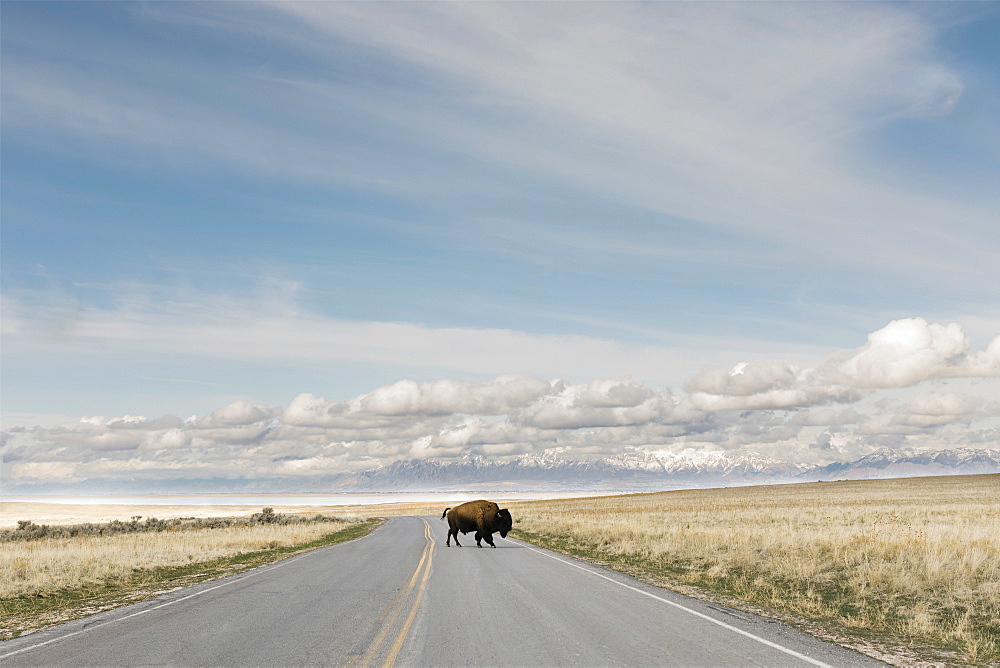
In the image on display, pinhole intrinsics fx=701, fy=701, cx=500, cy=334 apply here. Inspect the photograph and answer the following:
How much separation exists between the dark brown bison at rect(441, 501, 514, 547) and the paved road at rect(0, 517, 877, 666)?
12.9m

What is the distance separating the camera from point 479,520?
31.1m

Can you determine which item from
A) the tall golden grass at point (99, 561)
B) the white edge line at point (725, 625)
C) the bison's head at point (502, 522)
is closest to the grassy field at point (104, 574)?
the tall golden grass at point (99, 561)

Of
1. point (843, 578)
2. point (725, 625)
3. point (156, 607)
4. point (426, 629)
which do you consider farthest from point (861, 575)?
point (156, 607)

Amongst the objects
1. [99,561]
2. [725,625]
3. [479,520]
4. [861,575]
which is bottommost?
[861,575]

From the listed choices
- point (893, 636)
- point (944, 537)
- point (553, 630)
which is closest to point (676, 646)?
point (553, 630)

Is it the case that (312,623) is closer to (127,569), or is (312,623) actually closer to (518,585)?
(518,585)

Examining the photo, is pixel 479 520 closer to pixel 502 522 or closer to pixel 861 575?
pixel 502 522

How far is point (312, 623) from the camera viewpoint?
1178 cm

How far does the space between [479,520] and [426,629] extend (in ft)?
67.1

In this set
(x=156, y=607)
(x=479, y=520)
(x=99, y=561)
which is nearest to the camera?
(x=156, y=607)

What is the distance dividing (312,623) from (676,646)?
5956mm

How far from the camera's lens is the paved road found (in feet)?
30.6

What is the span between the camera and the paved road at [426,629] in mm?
9328

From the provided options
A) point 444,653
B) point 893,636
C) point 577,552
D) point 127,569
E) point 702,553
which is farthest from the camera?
point 577,552
